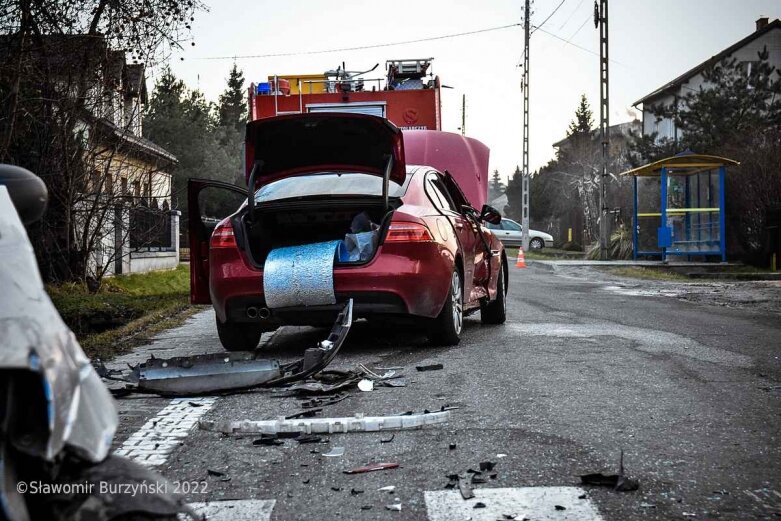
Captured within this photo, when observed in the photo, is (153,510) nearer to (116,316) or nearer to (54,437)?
(54,437)

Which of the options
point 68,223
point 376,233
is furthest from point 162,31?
point 376,233

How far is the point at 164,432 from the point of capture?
179 inches

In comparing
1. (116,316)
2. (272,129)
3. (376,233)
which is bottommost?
(116,316)

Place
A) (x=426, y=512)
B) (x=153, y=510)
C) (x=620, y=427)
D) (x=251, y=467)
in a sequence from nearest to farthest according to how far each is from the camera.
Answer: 1. (x=153, y=510)
2. (x=426, y=512)
3. (x=251, y=467)
4. (x=620, y=427)

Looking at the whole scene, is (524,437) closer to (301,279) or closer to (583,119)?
(301,279)

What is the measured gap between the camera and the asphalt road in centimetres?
332

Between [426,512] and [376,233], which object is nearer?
[426,512]

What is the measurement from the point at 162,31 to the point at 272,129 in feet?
22.5

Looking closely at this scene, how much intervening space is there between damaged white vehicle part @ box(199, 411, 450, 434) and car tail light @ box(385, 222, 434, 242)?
8.62ft

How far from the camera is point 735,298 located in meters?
14.1

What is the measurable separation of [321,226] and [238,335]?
123cm

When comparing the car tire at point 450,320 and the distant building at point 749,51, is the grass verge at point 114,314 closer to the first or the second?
the car tire at point 450,320

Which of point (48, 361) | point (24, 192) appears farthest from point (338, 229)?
point (48, 361)

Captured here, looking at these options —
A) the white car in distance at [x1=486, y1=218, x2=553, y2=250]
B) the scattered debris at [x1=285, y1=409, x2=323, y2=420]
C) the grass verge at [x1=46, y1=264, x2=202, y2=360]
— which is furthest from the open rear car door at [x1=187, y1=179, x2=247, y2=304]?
the white car in distance at [x1=486, y1=218, x2=553, y2=250]
